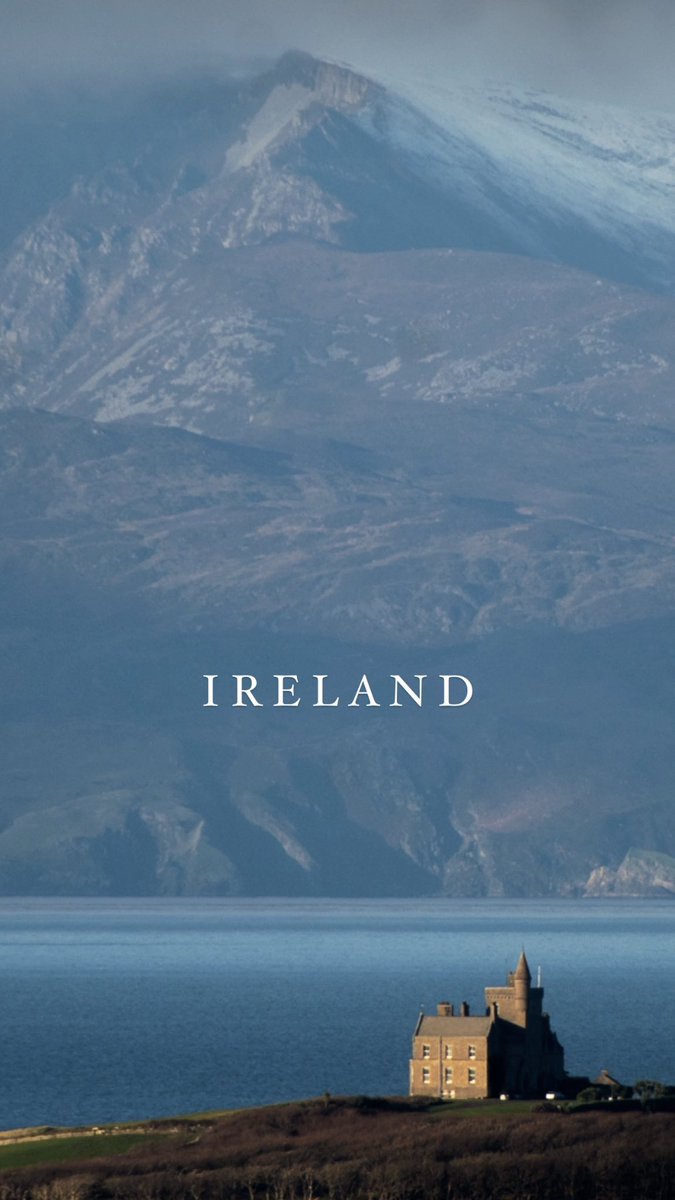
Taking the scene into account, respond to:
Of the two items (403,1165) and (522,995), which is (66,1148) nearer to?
(403,1165)

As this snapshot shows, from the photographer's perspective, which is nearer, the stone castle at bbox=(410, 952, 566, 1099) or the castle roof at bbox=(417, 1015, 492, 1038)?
the stone castle at bbox=(410, 952, 566, 1099)

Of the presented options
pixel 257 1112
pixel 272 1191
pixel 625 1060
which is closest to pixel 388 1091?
pixel 625 1060

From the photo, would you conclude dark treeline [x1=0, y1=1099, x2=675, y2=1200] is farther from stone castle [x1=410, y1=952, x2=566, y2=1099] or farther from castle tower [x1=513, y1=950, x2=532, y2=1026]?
castle tower [x1=513, y1=950, x2=532, y2=1026]

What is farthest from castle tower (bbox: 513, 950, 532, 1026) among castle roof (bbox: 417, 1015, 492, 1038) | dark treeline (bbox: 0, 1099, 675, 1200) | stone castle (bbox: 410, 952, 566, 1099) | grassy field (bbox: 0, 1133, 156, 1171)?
grassy field (bbox: 0, 1133, 156, 1171)

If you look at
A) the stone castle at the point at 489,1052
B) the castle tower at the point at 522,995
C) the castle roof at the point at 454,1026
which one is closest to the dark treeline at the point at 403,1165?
the stone castle at the point at 489,1052

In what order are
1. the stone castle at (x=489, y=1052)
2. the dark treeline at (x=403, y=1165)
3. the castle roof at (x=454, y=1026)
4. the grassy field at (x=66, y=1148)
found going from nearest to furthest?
the dark treeline at (x=403, y=1165), the grassy field at (x=66, y=1148), the stone castle at (x=489, y=1052), the castle roof at (x=454, y=1026)

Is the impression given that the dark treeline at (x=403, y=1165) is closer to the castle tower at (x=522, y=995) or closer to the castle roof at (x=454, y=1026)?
the castle roof at (x=454, y=1026)

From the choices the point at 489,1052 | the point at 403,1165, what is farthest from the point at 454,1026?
the point at 403,1165
